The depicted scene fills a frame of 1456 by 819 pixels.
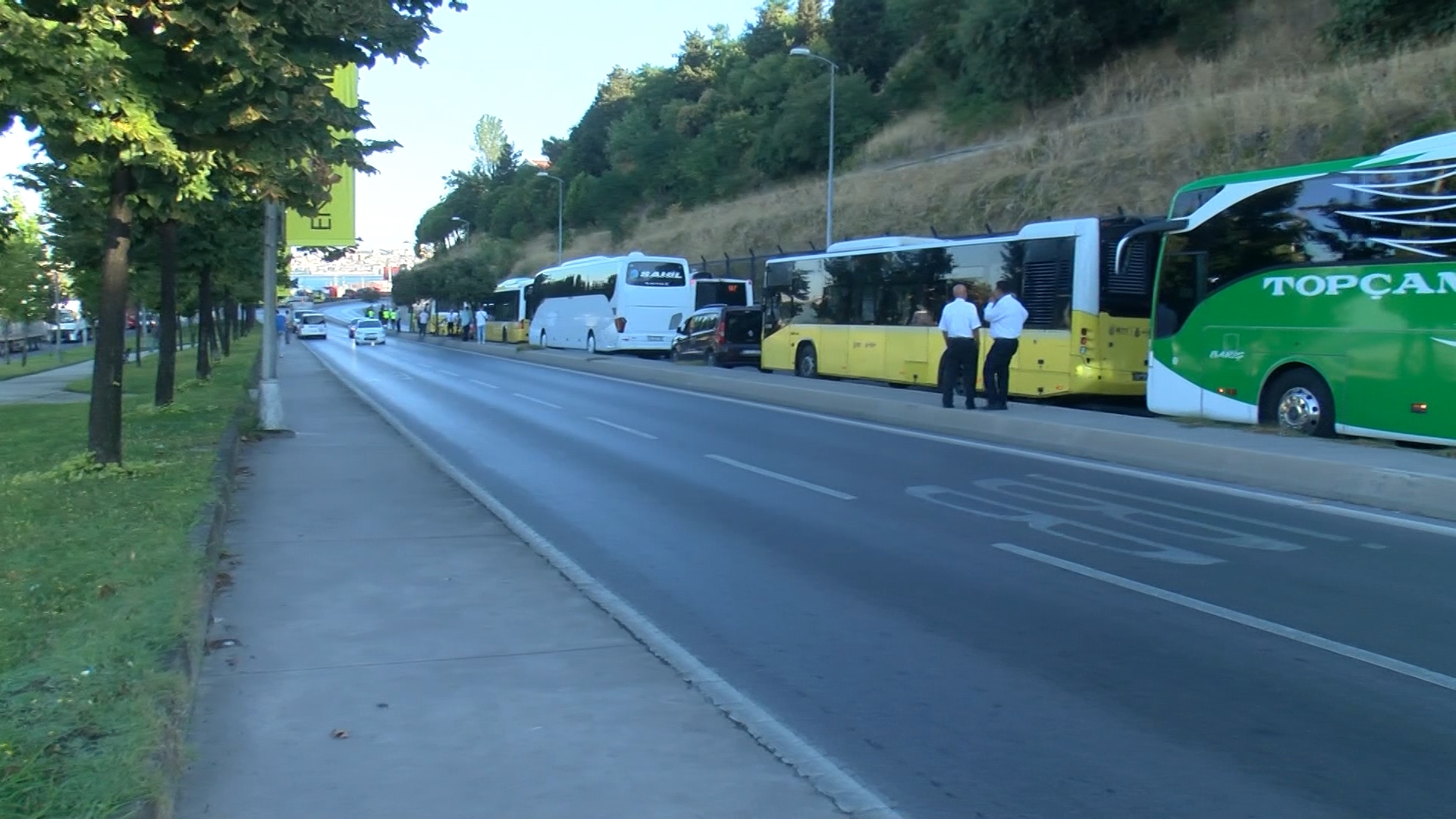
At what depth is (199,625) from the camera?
6703 millimetres

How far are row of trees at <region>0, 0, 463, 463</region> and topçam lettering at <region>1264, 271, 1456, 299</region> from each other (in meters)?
9.87

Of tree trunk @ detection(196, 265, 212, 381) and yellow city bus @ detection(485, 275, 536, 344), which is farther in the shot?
yellow city bus @ detection(485, 275, 536, 344)

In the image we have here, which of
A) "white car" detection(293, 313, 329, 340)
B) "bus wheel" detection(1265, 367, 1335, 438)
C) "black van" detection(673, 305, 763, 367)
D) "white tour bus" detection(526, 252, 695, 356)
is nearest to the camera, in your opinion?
"bus wheel" detection(1265, 367, 1335, 438)

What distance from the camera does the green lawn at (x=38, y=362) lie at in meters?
37.6

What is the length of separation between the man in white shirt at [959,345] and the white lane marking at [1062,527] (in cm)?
619

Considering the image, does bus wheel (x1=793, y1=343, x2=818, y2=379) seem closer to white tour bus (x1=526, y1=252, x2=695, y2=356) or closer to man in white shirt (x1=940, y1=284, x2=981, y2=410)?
man in white shirt (x1=940, y1=284, x2=981, y2=410)

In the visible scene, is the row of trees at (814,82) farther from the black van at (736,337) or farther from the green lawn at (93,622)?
the green lawn at (93,622)

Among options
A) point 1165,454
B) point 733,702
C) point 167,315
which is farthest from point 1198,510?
point 167,315

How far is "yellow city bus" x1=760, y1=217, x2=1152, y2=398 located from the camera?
2000 cm

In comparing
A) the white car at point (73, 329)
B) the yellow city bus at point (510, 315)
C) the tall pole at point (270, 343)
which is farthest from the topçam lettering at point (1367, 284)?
the white car at point (73, 329)

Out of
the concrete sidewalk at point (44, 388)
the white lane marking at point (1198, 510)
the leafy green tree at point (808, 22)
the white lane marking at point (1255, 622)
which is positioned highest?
the leafy green tree at point (808, 22)

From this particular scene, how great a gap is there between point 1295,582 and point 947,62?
197 feet

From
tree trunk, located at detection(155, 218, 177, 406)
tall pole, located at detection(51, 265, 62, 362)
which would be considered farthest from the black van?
tall pole, located at detection(51, 265, 62, 362)

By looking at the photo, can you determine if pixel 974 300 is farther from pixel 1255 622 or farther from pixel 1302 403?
pixel 1255 622
